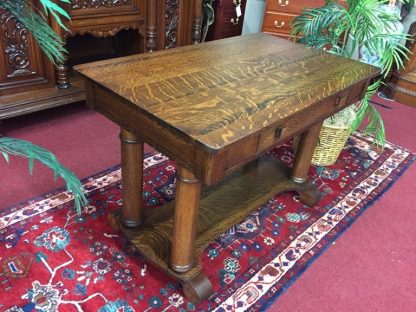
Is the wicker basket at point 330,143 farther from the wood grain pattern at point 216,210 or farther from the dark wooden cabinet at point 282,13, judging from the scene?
the dark wooden cabinet at point 282,13

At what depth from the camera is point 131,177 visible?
1432mm

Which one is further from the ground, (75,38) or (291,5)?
(291,5)

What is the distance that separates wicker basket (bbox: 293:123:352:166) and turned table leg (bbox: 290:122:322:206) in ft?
1.09

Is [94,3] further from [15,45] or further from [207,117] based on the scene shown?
[207,117]

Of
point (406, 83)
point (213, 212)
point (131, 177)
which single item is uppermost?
point (131, 177)

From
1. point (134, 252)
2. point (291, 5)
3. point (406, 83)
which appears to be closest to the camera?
point (134, 252)

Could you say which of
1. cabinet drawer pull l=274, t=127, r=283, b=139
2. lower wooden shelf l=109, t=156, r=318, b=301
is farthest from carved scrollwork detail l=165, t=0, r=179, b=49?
cabinet drawer pull l=274, t=127, r=283, b=139

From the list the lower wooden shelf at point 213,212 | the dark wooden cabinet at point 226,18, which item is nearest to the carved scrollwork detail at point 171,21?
the dark wooden cabinet at point 226,18

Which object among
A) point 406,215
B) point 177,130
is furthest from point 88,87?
point 406,215

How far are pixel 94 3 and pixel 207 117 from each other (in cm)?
154

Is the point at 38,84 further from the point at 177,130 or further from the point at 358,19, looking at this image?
the point at 358,19

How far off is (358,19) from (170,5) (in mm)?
1284

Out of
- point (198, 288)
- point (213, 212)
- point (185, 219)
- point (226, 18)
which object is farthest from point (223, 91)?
point (226, 18)

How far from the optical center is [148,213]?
163 centimetres
